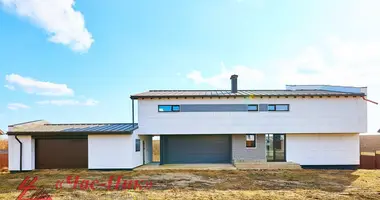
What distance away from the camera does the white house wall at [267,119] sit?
1570 cm

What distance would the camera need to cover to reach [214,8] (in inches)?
523

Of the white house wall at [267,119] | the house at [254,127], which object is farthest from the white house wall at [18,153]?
the white house wall at [267,119]

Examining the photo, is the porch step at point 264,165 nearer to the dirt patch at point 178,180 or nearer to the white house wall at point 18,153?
the dirt patch at point 178,180

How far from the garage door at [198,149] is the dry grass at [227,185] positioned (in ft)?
12.1

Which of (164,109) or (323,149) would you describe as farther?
(323,149)

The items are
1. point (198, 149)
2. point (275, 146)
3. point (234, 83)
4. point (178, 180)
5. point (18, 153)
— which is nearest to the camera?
point (178, 180)

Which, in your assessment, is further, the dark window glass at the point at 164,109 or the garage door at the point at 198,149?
the garage door at the point at 198,149

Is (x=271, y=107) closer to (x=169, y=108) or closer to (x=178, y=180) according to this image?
(x=169, y=108)

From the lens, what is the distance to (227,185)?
10.4m

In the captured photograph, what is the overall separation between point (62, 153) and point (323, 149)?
1581cm

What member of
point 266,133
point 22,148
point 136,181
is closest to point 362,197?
point 266,133

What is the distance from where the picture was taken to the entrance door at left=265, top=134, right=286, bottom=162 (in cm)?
1622

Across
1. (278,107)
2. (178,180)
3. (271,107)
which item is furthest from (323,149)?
(178,180)

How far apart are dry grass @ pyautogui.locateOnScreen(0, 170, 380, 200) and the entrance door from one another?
2.28 m
